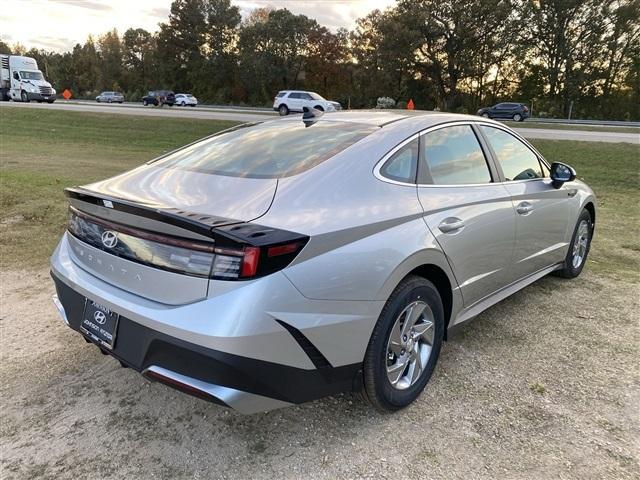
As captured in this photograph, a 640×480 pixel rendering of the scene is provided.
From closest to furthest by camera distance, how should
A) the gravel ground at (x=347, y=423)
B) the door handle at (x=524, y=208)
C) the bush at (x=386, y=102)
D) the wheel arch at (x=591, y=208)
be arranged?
the gravel ground at (x=347, y=423) → the door handle at (x=524, y=208) → the wheel arch at (x=591, y=208) → the bush at (x=386, y=102)

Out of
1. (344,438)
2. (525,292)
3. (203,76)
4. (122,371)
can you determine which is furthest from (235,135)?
(203,76)

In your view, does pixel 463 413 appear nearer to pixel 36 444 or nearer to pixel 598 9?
pixel 36 444

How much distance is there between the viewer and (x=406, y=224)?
2.71 meters

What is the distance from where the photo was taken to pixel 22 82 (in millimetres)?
35781

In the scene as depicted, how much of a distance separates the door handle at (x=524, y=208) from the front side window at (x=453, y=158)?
363mm

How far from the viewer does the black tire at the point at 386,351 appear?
8.48 ft

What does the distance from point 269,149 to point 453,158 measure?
121 cm


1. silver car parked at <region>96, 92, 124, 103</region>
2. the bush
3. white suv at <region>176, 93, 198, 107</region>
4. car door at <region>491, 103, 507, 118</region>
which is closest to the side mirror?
car door at <region>491, 103, 507, 118</region>

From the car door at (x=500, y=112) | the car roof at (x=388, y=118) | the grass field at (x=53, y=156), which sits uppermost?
the car door at (x=500, y=112)

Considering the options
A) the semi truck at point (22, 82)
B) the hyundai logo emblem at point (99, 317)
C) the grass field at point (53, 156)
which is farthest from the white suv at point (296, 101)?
the hyundai logo emblem at point (99, 317)

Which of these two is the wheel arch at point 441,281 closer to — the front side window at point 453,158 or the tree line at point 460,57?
the front side window at point 453,158

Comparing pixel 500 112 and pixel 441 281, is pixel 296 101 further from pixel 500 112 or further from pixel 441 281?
pixel 441 281

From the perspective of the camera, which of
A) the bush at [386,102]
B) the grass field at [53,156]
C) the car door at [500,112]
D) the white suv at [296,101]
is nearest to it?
the grass field at [53,156]

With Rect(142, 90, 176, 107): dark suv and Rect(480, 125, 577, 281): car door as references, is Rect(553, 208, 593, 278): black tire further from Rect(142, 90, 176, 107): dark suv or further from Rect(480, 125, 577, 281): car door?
Rect(142, 90, 176, 107): dark suv
